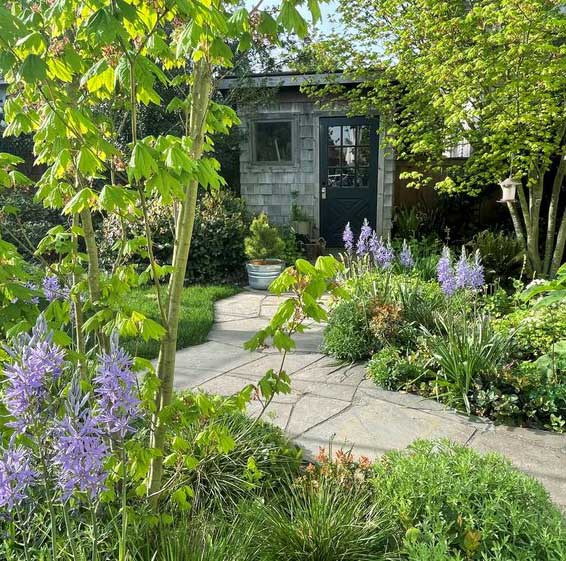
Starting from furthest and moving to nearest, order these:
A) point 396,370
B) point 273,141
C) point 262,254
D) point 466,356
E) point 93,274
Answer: point 273,141 → point 262,254 → point 396,370 → point 466,356 → point 93,274

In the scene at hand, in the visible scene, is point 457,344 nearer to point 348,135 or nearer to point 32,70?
point 32,70

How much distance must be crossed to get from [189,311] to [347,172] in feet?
15.4

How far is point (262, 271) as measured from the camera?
7.09 m

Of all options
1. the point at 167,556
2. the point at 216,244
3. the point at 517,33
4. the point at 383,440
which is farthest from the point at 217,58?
the point at 216,244

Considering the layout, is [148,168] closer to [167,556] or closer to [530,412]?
[167,556]

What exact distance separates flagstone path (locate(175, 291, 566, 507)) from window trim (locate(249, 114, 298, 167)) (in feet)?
16.9

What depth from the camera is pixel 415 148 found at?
255 inches

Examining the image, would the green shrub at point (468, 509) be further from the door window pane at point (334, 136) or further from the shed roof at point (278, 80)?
the door window pane at point (334, 136)

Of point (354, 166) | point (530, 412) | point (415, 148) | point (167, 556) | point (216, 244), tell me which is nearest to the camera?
point (167, 556)

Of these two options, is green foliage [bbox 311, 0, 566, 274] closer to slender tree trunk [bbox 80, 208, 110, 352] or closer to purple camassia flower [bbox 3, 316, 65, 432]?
slender tree trunk [bbox 80, 208, 110, 352]

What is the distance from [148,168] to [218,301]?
522 cm

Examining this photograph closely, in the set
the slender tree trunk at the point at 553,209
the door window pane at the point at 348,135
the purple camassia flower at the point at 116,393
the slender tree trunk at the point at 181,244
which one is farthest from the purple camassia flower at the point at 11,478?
the door window pane at the point at 348,135

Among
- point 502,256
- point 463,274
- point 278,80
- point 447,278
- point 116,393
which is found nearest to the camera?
point 116,393

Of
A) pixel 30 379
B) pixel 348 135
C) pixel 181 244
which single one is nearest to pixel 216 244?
pixel 348 135
